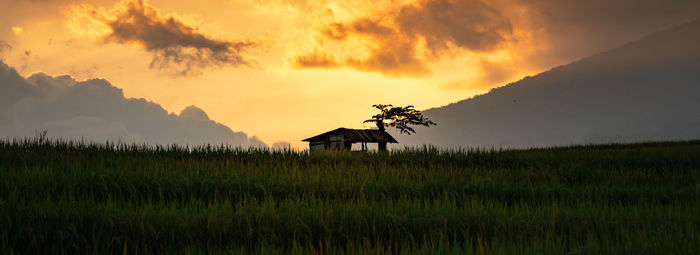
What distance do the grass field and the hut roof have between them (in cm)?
3203

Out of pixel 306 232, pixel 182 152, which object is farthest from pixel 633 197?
pixel 182 152

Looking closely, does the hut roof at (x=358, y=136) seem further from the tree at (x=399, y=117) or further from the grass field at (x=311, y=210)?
the grass field at (x=311, y=210)

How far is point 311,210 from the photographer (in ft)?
23.0

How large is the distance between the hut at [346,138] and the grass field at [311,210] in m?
31.9

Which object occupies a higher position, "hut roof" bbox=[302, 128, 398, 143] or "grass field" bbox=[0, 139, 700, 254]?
"hut roof" bbox=[302, 128, 398, 143]

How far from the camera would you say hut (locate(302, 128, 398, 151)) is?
48.5m

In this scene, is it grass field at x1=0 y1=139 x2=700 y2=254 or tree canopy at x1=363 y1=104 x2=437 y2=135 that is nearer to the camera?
grass field at x1=0 y1=139 x2=700 y2=254

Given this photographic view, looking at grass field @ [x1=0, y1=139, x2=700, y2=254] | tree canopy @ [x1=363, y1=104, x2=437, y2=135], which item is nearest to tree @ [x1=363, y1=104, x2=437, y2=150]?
tree canopy @ [x1=363, y1=104, x2=437, y2=135]

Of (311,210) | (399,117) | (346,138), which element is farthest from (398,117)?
(311,210)

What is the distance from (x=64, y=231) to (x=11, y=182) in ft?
13.7

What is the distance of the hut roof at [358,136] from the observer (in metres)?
48.6

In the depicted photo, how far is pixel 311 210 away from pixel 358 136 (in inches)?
1656

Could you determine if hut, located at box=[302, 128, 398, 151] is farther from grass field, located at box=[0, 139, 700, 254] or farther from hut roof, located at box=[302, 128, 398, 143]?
grass field, located at box=[0, 139, 700, 254]

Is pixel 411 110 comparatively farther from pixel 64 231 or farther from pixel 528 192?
pixel 64 231
